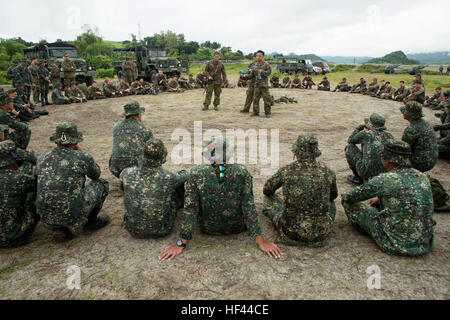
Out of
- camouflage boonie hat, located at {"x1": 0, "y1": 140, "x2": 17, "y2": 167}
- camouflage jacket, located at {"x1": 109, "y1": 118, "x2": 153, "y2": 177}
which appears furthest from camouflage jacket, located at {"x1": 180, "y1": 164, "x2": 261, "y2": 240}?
camouflage boonie hat, located at {"x1": 0, "y1": 140, "x2": 17, "y2": 167}

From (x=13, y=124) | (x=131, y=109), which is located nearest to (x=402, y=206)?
(x=131, y=109)

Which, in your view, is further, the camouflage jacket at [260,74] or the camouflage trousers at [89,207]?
the camouflage jacket at [260,74]

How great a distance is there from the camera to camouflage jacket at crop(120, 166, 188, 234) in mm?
2801

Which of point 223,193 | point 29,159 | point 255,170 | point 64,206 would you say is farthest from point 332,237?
point 29,159

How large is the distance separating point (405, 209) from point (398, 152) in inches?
20.4

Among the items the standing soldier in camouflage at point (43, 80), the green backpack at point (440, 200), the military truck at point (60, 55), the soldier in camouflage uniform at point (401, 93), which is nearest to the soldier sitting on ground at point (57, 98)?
the standing soldier in camouflage at point (43, 80)

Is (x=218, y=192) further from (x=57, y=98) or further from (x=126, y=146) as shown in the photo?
(x=57, y=98)

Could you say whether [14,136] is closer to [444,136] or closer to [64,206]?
[64,206]

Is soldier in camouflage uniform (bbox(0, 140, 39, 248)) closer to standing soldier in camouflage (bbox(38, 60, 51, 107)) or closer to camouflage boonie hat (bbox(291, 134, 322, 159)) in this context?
camouflage boonie hat (bbox(291, 134, 322, 159))

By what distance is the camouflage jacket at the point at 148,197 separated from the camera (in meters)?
2.80

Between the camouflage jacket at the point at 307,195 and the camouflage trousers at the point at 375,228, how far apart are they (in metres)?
0.42

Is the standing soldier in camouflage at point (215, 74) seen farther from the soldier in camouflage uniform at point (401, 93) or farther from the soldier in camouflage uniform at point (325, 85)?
the soldier in camouflage uniform at point (325, 85)
